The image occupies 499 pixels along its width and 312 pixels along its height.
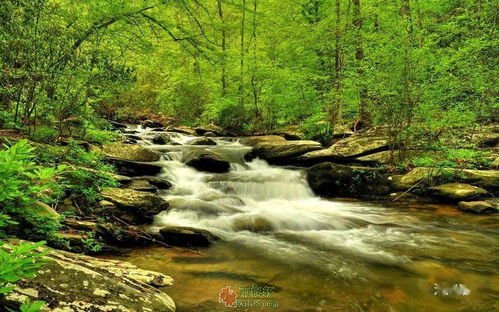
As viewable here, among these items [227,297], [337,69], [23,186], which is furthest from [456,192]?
[23,186]

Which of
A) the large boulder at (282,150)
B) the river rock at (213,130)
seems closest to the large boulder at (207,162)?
the large boulder at (282,150)

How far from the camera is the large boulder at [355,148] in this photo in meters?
11.2

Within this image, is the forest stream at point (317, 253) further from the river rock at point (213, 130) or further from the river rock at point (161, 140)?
the river rock at point (213, 130)

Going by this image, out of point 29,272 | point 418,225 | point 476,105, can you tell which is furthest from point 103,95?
point 476,105

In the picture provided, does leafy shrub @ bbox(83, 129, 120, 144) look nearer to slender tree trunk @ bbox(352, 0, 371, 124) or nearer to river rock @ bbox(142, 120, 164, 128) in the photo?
slender tree trunk @ bbox(352, 0, 371, 124)

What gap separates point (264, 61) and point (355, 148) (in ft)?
23.7

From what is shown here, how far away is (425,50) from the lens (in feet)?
30.2

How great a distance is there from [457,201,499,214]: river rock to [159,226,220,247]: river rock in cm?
641

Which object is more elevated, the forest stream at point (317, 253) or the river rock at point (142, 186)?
the river rock at point (142, 186)

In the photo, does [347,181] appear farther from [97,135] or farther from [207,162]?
[97,135]

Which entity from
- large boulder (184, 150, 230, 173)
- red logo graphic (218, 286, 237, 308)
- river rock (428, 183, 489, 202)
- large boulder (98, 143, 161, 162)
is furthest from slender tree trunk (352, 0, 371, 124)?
red logo graphic (218, 286, 237, 308)

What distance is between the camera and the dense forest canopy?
5910 mm

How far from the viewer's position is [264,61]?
16391 mm

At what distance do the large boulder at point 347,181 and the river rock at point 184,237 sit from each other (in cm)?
526
